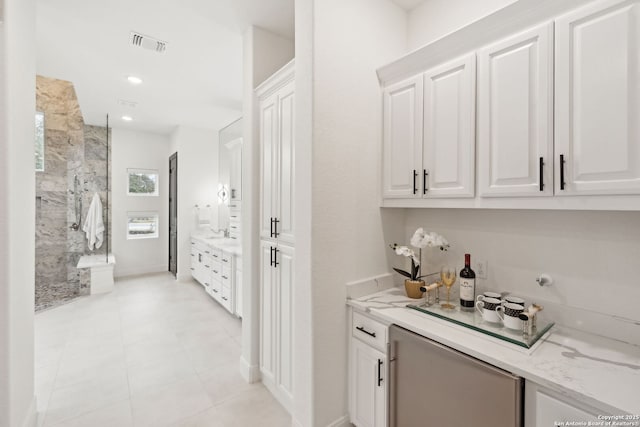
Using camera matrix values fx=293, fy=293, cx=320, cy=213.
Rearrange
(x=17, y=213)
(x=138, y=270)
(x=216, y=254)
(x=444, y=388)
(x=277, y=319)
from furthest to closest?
(x=138, y=270) < (x=216, y=254) < (x=277, y=319) < (x=17, y=213) < (x=444, y=388)

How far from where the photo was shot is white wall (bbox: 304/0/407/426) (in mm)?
1703

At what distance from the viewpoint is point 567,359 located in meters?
1.18

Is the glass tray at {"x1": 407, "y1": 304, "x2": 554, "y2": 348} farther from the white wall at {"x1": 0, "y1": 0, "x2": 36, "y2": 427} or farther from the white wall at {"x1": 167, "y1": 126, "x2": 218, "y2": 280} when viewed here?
the white wall at {"x1": 167, "y1": 126, "x2": 218, "y2": 280}

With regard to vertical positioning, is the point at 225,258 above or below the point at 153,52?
below

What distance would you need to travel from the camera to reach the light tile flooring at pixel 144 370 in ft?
6.75

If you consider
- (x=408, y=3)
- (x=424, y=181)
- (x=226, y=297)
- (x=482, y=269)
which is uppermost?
(x=408, y=3)

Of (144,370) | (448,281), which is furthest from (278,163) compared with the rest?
(144,370)

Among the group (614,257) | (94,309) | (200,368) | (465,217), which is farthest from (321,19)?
(94,309)

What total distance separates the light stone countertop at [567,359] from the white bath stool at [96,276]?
519 centimetres

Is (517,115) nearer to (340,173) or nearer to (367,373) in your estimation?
(340,173)

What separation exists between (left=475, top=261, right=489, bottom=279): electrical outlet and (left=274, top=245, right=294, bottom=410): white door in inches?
46.9

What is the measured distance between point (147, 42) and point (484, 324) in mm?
3544

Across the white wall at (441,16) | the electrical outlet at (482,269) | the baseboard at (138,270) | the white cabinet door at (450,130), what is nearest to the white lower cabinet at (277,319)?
the white cabinet door at (450,130)

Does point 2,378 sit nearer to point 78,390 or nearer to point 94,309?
point 78,390
